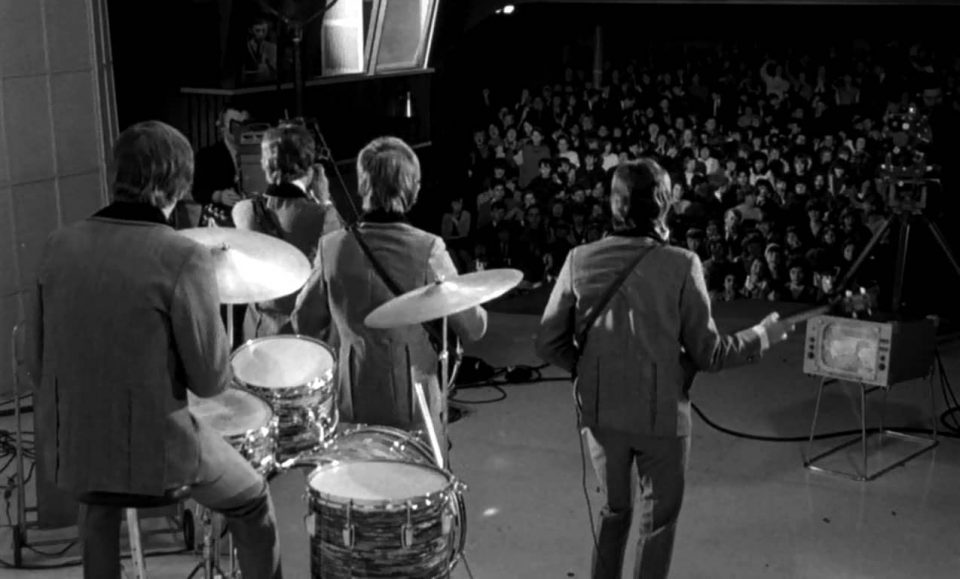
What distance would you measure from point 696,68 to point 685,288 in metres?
10.0

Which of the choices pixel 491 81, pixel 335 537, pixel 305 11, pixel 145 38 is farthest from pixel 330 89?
pixel 335 537

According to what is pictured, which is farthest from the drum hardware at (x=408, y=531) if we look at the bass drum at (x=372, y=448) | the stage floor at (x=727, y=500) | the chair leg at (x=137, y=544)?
the stage floor at (x=727, y=500)

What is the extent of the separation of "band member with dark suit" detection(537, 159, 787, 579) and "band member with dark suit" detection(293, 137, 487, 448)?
39cm

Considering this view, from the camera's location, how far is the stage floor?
4164 mm

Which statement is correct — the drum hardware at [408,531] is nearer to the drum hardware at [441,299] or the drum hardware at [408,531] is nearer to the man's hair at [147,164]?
the drum hardware at [441,299]

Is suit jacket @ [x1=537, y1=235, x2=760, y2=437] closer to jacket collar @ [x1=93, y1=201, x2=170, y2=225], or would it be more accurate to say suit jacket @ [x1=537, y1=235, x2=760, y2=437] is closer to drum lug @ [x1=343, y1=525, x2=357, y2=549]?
drum lug @ [x1=343, y1=525, x2=357, y2=549]

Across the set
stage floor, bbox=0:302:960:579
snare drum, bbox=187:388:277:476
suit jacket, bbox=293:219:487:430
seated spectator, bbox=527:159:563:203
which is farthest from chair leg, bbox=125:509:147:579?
seated spectator, bbox=527:159:563:203

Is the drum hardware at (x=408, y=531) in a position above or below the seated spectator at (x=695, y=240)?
above

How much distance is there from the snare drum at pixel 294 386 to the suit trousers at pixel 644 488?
76cm

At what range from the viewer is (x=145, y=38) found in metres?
7.17

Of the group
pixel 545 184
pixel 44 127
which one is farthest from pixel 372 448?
pixel 545 184

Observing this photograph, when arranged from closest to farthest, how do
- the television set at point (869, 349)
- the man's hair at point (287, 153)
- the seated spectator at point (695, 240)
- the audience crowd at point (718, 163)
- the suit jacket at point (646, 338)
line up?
the suit jacket at point (646, 338)
the man's hair at point (287, 153)
the television set at point (869, 349)
the audience crowd at point (718, 163)
the seated spectator at point (695, 240)

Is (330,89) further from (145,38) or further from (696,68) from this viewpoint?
(696,68)

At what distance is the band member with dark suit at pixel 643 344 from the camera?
3143 millimetres
